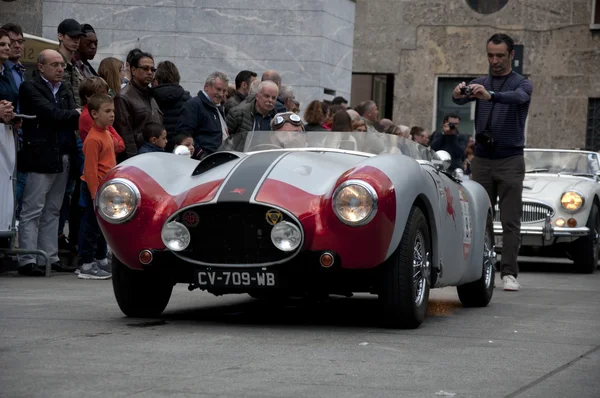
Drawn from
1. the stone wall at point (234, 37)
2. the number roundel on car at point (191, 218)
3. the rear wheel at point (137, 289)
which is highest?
the stone wall at point (234, 37)

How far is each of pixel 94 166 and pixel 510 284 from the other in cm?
373

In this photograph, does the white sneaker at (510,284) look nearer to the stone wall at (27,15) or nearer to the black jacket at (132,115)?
the black jacket at (132,115)

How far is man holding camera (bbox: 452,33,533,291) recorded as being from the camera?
11266 millimetres

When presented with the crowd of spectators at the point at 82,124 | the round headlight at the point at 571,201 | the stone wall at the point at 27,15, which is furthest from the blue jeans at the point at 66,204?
the stone wall at the point at 27,15

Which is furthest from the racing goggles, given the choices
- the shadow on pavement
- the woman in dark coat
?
the woman in dark coat

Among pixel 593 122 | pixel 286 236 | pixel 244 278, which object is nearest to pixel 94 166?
pixel 244 278

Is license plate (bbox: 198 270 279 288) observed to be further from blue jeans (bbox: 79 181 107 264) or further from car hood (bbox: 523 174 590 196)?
car hood (bbox: 523 174 590 196)

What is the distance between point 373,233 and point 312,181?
1.70 feet

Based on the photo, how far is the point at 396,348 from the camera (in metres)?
6.60

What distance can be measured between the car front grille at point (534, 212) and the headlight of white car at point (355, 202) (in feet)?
26.9

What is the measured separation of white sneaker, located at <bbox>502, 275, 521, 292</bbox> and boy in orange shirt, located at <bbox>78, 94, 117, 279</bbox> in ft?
11.3

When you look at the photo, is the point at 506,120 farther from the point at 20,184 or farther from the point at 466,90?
the point at 20,184

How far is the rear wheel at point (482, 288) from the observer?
31.2 feet

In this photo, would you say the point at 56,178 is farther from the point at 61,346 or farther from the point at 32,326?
the point at 61,346
